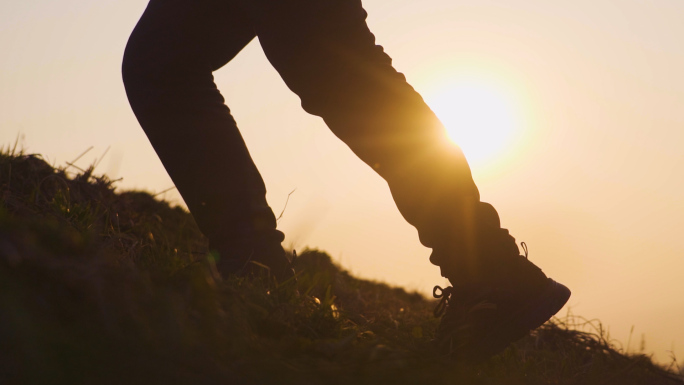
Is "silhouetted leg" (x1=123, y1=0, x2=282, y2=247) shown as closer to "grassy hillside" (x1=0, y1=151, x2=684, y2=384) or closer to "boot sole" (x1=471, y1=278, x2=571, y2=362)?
"grassy hillside" (x1=0, y1=151, x2=684, y2=384)

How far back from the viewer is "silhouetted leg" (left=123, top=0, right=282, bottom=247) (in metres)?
2.38

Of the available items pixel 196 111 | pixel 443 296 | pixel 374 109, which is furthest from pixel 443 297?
pixel 196 111

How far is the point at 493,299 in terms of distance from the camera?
1.98m

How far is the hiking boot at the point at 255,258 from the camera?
233 centimetres

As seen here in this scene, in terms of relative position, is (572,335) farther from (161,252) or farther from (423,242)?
(161,252)

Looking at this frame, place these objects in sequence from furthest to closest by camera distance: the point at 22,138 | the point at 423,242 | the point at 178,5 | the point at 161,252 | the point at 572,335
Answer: the point at 22,138, the point at 572,335, the point at 178,5, the point at 423,242, the point at 161,252

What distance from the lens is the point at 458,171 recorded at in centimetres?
205

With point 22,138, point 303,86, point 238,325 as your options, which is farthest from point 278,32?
point 22,138

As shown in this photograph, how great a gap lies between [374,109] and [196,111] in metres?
0.76

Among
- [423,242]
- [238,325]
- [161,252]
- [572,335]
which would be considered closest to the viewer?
[238,325]

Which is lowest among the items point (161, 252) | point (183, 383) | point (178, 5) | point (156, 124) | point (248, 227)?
point (183, 383)

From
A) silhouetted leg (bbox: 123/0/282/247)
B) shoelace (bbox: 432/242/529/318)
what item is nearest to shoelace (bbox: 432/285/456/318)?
shoelace (bbox: 432/242/529/318)

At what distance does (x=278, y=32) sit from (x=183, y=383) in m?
1.27

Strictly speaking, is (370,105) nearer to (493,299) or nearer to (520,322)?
(493,299)
